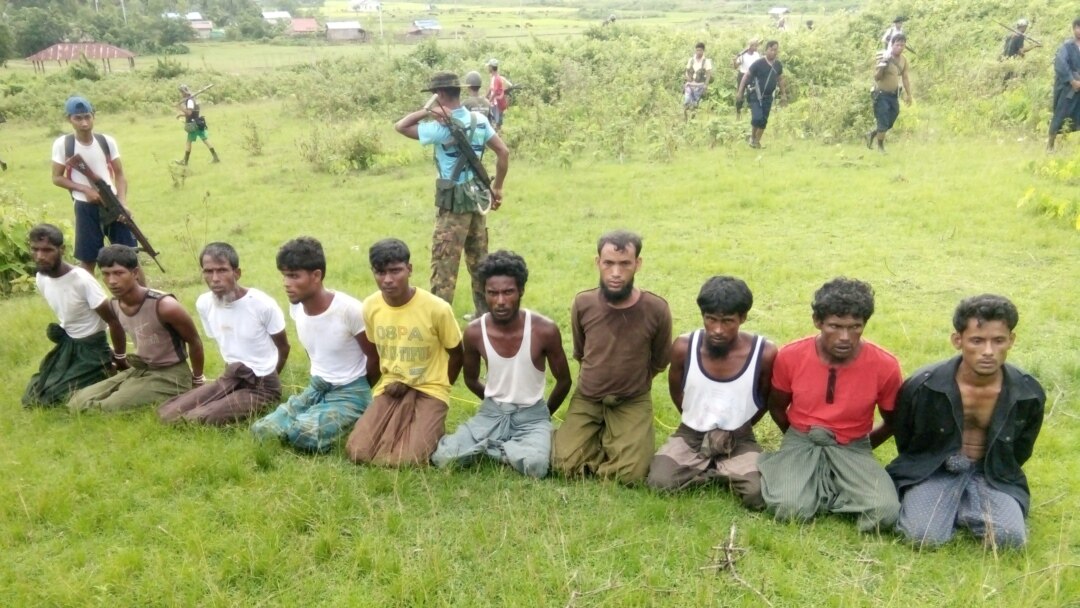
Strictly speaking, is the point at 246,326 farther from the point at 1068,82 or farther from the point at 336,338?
the point at 1068,82

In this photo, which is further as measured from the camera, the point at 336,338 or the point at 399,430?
the point at 336,338

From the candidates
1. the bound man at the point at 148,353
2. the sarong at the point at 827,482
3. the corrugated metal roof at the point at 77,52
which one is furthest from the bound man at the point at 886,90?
the corrugated metal roof at the point at 77,52

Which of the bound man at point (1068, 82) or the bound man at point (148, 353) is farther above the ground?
the bound man at point (1068, 82)

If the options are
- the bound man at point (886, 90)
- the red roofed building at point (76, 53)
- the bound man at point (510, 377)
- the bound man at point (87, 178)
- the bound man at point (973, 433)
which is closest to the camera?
the bound man at point (973, 433)

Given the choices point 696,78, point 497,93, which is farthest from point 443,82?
point 696,78

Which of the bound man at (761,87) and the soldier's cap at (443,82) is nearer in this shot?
the soldier's cap at (443,82)

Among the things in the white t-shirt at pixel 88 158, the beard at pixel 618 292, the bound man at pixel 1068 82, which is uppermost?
the bound man at pixel 1068 82

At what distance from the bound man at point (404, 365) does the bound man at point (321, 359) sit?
0.15 metres

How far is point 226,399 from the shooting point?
4.57 metres

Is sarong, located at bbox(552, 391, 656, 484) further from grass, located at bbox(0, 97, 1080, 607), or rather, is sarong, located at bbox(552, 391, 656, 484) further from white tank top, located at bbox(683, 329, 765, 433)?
white tank top, located at bbox(683, 329, 765, 433)

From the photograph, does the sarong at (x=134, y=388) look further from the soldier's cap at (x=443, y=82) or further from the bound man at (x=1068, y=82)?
the bound man at (x=1068, y=82)

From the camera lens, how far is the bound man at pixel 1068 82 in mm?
9359

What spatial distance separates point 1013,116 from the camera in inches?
478

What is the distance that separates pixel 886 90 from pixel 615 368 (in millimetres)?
8615
